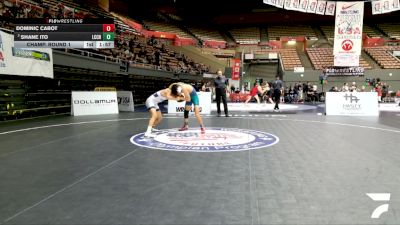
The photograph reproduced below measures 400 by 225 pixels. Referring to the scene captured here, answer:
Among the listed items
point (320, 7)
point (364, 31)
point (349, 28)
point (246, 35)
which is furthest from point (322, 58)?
point (349, 28)

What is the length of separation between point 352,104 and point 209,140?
9437 mm

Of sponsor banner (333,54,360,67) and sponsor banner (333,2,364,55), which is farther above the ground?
sponsor banner (333,2,364,55)

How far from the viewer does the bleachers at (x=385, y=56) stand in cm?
3294

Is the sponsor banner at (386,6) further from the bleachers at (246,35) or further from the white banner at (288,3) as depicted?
the bleachers at (246,35)

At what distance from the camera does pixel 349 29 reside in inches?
571

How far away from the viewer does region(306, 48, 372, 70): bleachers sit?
3414 centimetres

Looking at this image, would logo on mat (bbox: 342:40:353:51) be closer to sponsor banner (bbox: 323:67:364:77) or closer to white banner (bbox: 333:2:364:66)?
white banner (bbox: 333:2:364:66)

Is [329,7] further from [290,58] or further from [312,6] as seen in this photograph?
[290,58]

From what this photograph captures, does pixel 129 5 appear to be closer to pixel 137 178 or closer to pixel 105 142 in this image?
pixel 105 142

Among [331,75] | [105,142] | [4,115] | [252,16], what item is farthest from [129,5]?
[105,142]

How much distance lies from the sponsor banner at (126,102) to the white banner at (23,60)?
4104mm

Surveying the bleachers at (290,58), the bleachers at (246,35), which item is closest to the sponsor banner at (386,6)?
the bleachers at (290,58)

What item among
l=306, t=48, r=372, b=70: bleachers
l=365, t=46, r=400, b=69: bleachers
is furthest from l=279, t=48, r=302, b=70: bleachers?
l=365, t=46, r=400, b=69: bleachers
